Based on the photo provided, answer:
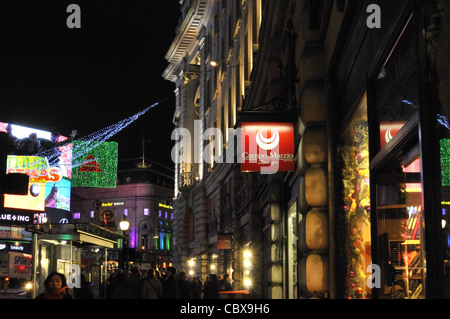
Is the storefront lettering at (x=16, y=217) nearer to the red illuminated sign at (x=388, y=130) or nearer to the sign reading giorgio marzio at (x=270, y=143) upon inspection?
the sign reading giorgio marzio at (x=270, y=143)

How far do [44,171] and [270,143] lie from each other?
Answer: 6899 cm

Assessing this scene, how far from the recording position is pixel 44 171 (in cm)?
7869

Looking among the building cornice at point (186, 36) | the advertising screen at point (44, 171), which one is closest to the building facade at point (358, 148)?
the building cornice at point (186, 36)

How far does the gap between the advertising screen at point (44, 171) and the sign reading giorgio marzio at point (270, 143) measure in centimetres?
5460

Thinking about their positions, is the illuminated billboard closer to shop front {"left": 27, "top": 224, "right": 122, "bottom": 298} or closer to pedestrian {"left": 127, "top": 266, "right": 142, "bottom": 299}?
shop front {"left": 27, "top": 224, "right": 122, "bottom": 298}

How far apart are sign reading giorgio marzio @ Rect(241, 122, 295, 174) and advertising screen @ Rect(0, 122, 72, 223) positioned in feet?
179

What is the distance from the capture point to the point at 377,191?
8.05 metres

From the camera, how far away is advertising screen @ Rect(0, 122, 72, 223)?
225ft

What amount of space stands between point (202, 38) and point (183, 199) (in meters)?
12.9

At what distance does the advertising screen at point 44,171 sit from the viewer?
68.7 meters

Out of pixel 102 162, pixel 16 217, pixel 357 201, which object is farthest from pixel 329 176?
pixel 16 217

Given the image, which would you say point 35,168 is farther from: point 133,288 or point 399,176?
point 399,176

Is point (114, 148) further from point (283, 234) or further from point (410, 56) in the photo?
point (410, 56)
